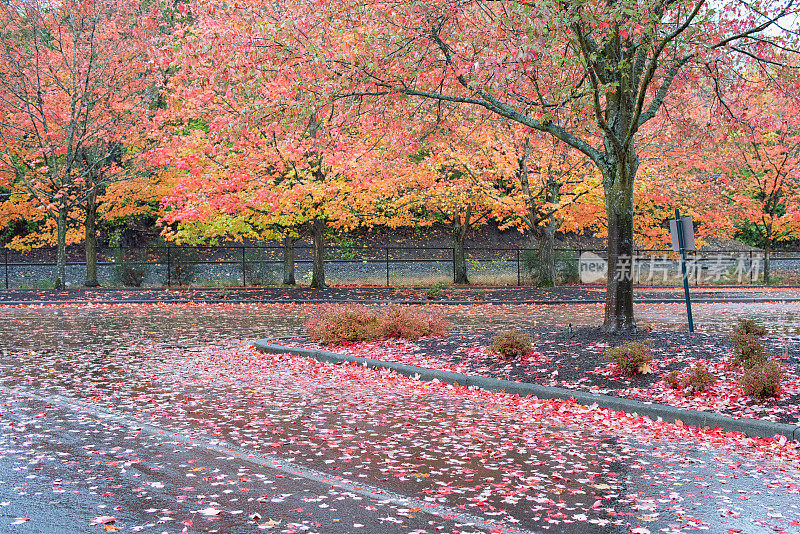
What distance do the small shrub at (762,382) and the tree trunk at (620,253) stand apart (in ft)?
15.1

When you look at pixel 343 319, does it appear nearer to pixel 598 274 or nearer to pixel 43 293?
pixel 43 293

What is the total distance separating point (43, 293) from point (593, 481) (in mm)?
27079

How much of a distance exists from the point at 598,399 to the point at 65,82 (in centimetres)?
2785

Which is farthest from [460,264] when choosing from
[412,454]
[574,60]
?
[412,454]

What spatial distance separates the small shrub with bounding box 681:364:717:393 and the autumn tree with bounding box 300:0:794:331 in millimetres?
4161

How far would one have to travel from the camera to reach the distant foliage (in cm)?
1351

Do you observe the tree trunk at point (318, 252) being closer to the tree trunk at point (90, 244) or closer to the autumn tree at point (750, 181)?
the tree trunk at point (90, 244)

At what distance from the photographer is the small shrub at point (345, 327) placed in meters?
13.5

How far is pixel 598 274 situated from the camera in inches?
1441

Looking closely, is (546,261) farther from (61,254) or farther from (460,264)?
(61,254)

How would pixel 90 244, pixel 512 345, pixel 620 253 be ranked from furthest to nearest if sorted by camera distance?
pixel 90 244, pixel 620 253, pixel 512 345

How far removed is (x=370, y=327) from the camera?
44.9 ft

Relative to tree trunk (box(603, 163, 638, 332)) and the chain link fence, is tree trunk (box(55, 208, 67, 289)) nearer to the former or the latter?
the chain link fence

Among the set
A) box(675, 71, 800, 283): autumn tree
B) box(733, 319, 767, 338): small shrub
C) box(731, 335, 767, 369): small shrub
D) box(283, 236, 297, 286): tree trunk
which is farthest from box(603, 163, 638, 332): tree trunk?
box(283, 236, 297, 286): tree trunk
